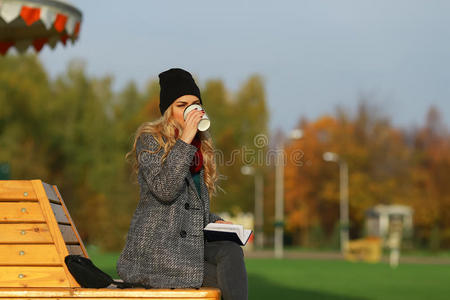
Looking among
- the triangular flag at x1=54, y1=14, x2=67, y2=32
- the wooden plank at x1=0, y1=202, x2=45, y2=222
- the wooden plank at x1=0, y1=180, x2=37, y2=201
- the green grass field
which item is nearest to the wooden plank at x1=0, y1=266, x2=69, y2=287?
the wooden plank at x1=0, y1=202, x2=45, y2=222

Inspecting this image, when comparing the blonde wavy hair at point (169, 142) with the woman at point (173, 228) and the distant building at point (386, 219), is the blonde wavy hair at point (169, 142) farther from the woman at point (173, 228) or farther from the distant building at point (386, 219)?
the distant building at point (386, 219)

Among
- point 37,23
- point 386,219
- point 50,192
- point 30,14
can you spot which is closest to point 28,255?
point 50,192

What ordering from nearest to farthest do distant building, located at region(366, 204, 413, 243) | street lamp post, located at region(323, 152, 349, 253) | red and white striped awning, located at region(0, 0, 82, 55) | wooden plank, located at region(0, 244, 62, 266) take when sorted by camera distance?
wooden plank, located at region(0, 244, 62, 266), red and white striped awning, located at region(0, 0, 82, 55), distant building, located at region(366, 204, 413, 243), street lamp post, located at region(323, 152, 349, 253)

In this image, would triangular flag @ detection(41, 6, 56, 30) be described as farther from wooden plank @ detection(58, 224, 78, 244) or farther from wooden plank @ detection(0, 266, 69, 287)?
wooden plank @ detection(0, 266, 69, 287)

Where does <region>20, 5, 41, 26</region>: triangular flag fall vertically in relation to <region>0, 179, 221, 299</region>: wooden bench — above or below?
above

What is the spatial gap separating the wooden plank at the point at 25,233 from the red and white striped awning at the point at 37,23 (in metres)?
3.73

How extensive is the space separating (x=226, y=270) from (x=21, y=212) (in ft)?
4.05

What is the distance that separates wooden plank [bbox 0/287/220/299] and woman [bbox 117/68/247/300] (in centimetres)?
8

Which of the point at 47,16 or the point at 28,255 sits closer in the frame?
the point at 28,255

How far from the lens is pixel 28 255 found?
4277 millimetres

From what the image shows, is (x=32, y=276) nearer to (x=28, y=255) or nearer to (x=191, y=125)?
(x=28, y=255)

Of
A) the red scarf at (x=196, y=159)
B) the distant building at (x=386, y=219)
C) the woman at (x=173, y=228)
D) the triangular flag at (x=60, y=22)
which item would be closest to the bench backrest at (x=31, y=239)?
the woman at (x=173, y=228)

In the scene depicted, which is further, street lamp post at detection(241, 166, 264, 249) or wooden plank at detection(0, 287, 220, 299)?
street lamp post at detection(241, 166, 264, 249)

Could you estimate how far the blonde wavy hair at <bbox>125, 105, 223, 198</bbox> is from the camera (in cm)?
428
